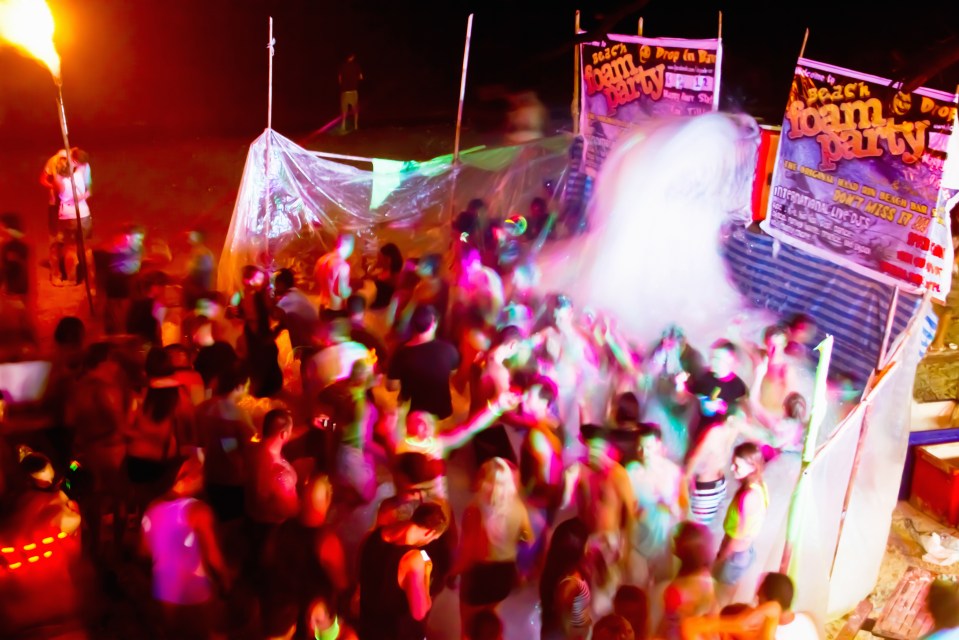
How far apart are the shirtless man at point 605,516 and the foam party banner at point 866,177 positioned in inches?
88.5

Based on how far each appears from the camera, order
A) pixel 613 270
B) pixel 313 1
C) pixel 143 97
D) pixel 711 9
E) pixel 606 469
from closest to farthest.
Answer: pixel 606 469 → pixel 613 270 → pixel 143 97 → pixel 313 1 → pixel 711 9

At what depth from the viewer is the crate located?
A: 590 centimetres

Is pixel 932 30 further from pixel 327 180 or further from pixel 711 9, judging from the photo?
pixel 327 180

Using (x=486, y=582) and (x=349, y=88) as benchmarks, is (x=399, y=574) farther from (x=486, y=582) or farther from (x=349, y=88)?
(x=349, y=88)

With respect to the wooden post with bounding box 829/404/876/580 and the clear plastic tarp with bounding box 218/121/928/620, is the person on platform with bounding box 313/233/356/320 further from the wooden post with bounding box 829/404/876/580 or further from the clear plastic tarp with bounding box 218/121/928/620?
the wooden post with bounding box 829/404/876/580

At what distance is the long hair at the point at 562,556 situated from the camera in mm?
3760

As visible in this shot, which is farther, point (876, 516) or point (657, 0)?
point (657, 0)

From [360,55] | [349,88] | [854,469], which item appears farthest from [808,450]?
[360,55]

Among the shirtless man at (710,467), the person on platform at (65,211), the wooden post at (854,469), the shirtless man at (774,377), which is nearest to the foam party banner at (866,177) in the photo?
the shirtless man at (774,377)

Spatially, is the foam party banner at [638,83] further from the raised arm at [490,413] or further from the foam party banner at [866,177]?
the raised arm at [490,413]

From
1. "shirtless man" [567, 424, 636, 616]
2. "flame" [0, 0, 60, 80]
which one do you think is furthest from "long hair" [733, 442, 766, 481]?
"flame" [0, 0, 60, 80]

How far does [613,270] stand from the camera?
676 cm

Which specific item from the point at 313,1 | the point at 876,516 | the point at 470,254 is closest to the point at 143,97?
the point at 313,1

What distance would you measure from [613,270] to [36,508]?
4511 mm
